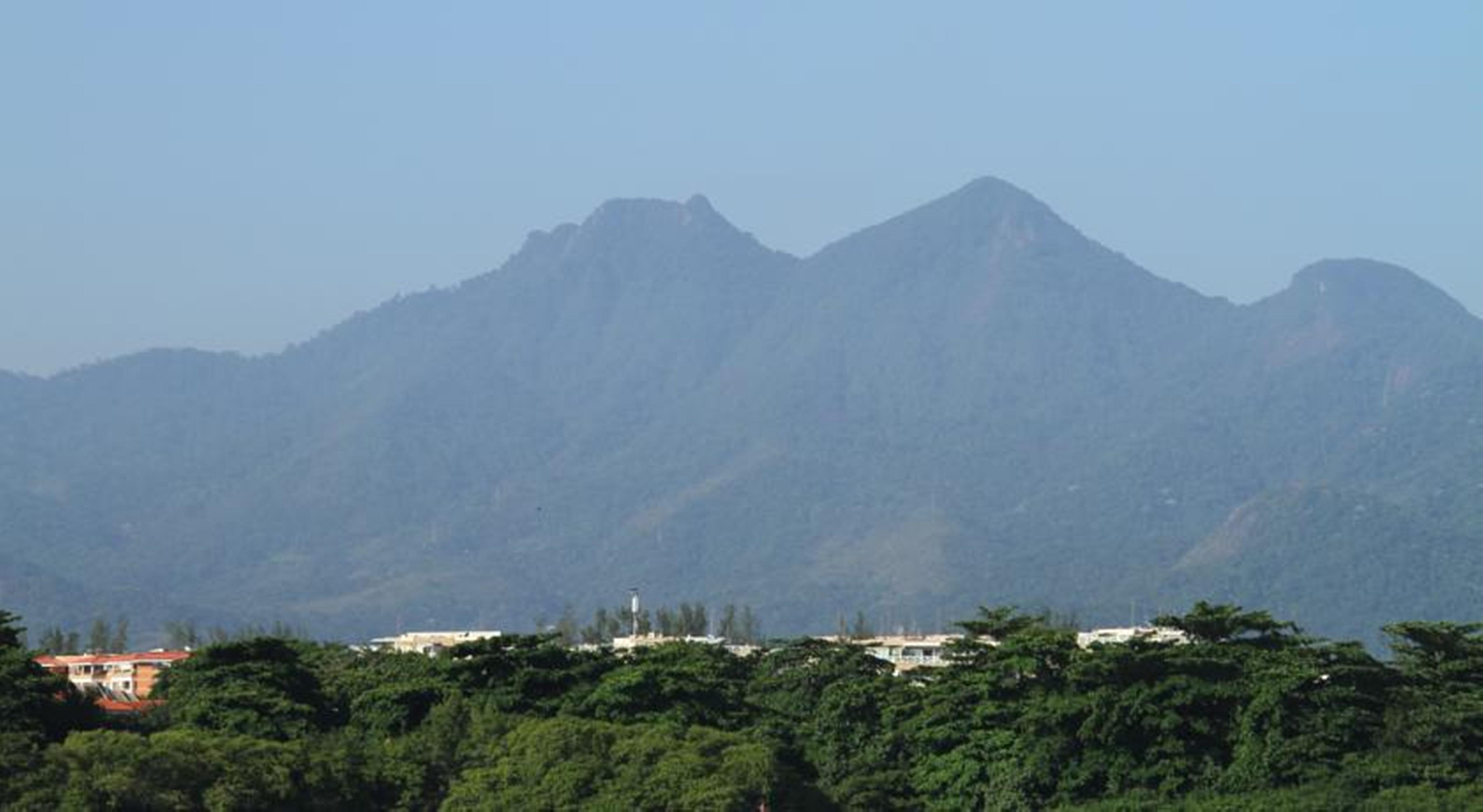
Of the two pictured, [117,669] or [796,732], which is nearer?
[796,732]

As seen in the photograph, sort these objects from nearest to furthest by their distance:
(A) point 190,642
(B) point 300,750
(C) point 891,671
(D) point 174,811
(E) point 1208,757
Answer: (D) point 174,811, (B) point 300,750, (E) point 1208,757, (C) point 891,671, (A) point 190,642

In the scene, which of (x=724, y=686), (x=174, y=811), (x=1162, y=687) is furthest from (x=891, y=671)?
(x=174, y=811)

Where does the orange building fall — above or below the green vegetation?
above

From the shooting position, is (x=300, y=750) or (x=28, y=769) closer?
(x=28, y=769)

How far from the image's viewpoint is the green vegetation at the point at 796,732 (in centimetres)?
6406

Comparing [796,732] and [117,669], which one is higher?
[117,669]

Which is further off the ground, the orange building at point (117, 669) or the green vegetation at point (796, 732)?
the orange building at point (117, 669)

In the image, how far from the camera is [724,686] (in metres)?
Answer: 80.9

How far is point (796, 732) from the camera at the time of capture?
81.1 m

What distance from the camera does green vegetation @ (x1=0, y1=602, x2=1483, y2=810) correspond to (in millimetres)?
64062

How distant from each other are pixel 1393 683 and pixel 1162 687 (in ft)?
20.6

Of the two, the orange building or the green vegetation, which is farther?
the orange building

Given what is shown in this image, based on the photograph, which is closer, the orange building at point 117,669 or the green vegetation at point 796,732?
the green vegetation at point 796,732

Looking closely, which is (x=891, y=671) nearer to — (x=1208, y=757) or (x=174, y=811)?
(x=1208, y=757)
